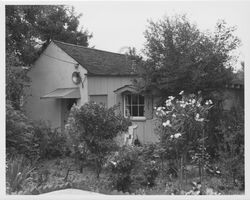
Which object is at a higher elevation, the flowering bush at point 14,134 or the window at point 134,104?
the window at point 134,104

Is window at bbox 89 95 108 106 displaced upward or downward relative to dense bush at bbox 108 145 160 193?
upward

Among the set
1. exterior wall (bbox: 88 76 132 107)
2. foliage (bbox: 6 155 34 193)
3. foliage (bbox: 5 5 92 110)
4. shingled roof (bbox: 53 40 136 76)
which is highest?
foliage (bbox: 5 5 92 110)

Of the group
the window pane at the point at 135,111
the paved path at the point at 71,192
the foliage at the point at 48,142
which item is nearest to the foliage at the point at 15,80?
the foliage at the point at 48,142

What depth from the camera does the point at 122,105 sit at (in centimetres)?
1114

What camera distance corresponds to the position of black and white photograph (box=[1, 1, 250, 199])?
5.89m

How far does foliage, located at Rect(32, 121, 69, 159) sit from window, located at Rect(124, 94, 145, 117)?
2820 millimetres

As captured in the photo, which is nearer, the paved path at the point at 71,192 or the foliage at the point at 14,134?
the paved path at the point at 71,192

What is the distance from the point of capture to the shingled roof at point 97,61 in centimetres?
1095

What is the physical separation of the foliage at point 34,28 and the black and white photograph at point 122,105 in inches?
1.6

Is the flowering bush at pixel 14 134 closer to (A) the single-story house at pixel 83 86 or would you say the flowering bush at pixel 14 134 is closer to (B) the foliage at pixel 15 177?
(B) the foliage at pixel 15 177

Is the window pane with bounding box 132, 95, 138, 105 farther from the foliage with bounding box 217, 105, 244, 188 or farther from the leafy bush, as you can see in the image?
the leafy bush

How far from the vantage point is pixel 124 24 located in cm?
855

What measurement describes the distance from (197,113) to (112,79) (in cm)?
503

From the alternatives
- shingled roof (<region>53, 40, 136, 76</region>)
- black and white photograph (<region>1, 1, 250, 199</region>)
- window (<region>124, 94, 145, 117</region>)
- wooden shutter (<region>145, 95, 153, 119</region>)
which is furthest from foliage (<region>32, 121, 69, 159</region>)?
wooden shutter (<region>145, 95, 153, 119</region>)
